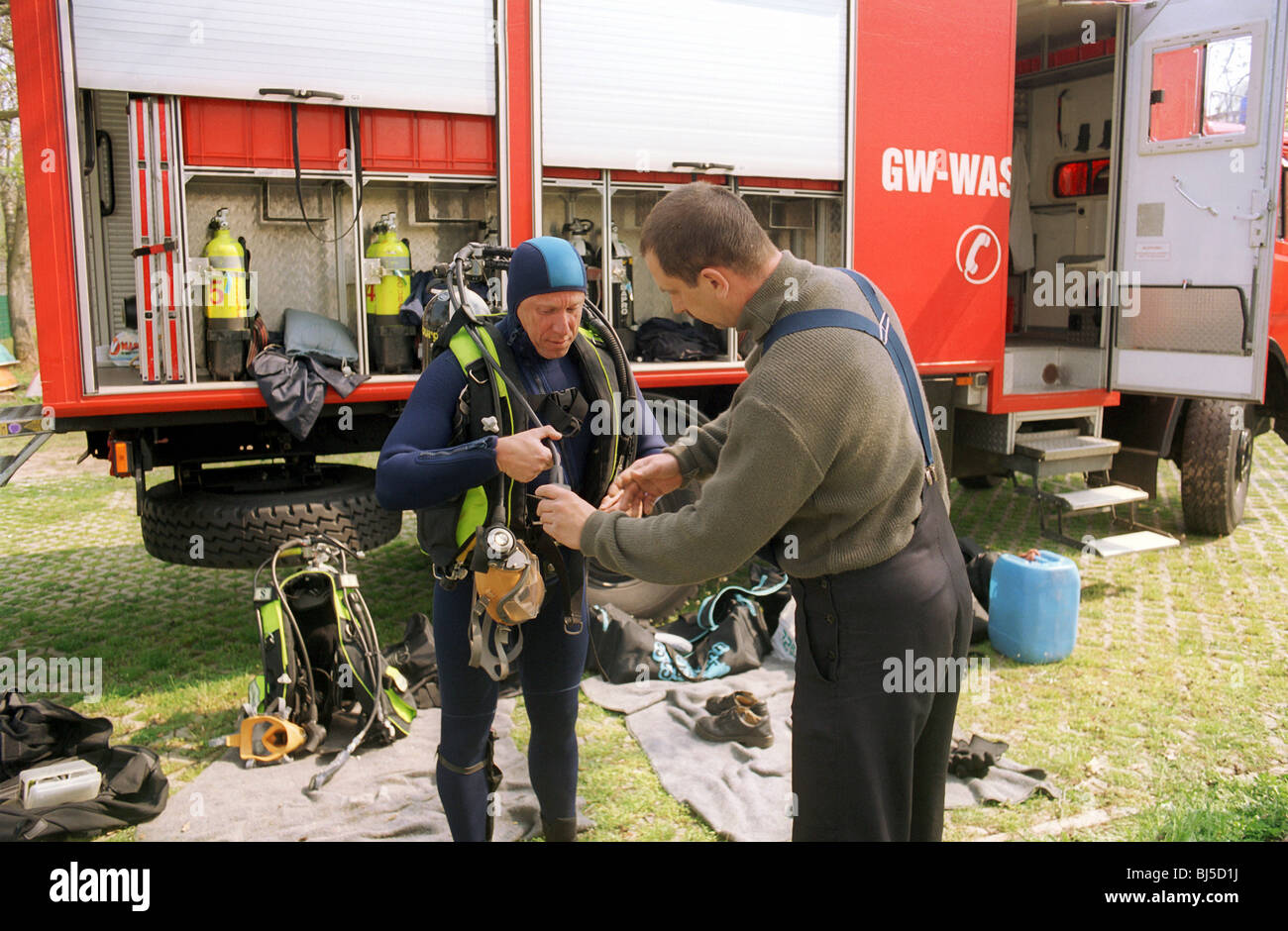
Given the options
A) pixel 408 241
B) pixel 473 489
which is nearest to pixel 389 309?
pixel 408 241

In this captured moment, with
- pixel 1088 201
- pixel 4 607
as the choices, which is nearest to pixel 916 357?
pixel 1088 201

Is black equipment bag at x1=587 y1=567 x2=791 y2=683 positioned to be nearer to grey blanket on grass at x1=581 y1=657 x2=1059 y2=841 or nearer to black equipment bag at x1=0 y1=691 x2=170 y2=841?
grey blanket on grass at x1=581 y1=657 x2=1059 y2=841

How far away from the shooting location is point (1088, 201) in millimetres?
8266

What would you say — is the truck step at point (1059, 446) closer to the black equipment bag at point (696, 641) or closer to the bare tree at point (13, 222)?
the black equipment bag at point (696, 641)

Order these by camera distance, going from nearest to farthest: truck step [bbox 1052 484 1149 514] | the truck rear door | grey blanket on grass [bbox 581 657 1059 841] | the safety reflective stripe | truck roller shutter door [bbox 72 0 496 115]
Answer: the safety reflective stripe
grey blanket on grass [bbox 581 657 1059 841]
truck roller shutter door [bbox 72 0 496 115]
the truck rear door
truck step [bbox 1052 484 1149 514]

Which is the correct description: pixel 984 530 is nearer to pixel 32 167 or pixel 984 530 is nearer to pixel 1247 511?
pixel 1247 511

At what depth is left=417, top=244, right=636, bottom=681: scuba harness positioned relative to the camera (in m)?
2.53

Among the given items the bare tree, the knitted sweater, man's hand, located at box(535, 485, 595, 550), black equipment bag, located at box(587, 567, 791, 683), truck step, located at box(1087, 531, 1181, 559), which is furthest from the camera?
the bare tree

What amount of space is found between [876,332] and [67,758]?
3.27 m

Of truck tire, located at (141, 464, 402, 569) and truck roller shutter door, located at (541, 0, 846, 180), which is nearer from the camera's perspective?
truck tire, located at (141, 464, 402, 569)

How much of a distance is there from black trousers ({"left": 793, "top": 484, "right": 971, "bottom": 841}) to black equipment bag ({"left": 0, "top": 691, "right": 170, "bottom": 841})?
8.13ft

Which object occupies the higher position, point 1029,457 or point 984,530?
point 1029,457

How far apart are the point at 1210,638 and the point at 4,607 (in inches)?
259

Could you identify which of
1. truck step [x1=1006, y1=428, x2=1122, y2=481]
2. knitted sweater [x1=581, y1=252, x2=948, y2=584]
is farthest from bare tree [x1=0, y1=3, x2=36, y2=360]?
knitted sweater [x1=581, y1=252, x2=948, y2=584]
